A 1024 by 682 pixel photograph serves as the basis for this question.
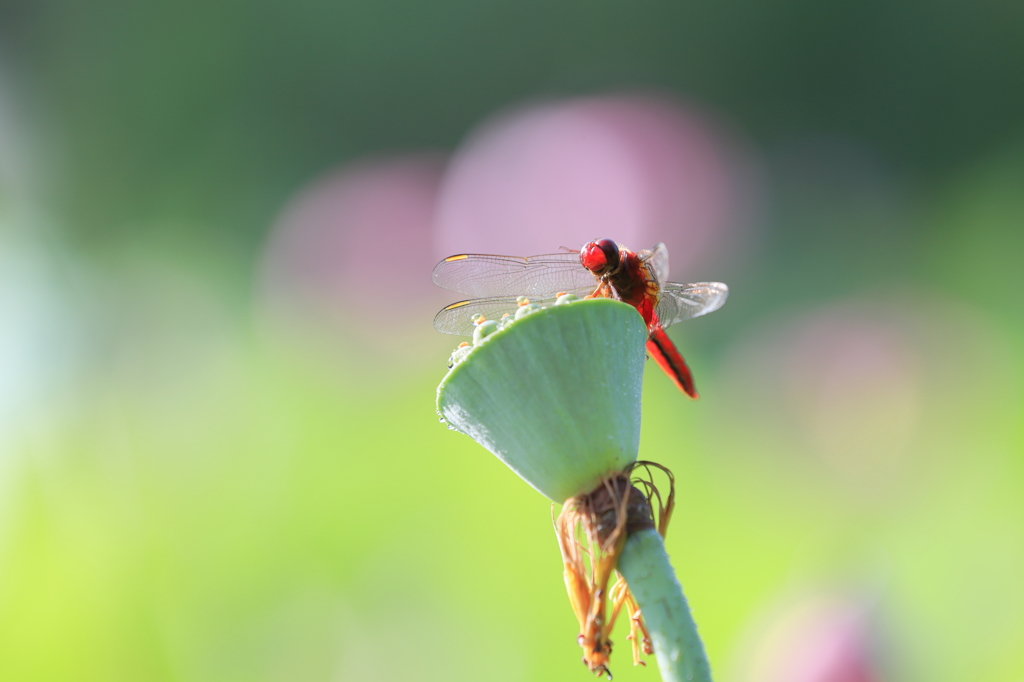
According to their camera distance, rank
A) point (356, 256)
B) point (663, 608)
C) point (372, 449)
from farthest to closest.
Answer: point (356, 256)
point (372, 449)
point (663, 608)

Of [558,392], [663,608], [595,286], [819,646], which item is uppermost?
[595,286]

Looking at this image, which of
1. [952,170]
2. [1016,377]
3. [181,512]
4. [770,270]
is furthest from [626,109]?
[181,512]

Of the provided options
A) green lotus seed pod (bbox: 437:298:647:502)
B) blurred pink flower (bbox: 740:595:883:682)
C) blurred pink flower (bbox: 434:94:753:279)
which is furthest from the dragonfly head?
blurred pink flower (bbox: 434:94:753:279)

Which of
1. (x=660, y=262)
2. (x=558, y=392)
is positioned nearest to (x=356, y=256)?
(x=660, y=262)

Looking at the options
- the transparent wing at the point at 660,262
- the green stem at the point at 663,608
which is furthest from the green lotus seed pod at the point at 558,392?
the transparent wing at the point at 660,262

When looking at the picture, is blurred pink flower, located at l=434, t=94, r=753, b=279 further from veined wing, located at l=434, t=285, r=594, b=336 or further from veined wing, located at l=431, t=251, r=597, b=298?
veined wing, located at l=434, t=285, r=594, b=336

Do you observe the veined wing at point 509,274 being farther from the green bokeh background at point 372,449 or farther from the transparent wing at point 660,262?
the green bokeh background at point 372,449

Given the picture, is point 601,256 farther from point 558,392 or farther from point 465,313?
point 558,392
